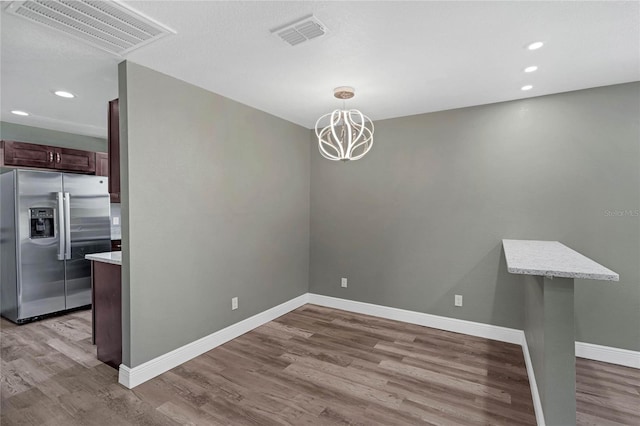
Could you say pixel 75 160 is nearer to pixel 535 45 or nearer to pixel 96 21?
pixel 96 21

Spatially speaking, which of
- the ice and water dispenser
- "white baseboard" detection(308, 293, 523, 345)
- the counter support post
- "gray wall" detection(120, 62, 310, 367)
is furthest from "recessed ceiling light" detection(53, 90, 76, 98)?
the counter support post

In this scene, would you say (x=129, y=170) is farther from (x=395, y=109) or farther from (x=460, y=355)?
(x=460, y=355)

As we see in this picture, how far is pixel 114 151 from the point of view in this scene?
106 inches

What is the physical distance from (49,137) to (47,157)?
1.51 ft

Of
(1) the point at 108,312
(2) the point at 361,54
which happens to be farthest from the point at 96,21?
(1) the point at 108,312

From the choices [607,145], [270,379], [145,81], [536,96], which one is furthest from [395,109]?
[270,379]

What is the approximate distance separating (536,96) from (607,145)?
2.54ft

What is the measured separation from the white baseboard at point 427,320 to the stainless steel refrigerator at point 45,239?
10.7 ft

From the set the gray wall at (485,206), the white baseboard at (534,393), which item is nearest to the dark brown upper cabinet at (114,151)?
the gray wall at (485,206)

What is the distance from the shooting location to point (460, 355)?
3043mm

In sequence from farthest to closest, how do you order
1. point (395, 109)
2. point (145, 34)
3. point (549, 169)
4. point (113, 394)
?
1. point (395, 109)
2. point (549, 169)
3. point (113, 394)
4. point (145, 34)

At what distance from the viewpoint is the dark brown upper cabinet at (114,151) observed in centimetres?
267

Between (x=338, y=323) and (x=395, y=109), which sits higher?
(x=395, y=109)

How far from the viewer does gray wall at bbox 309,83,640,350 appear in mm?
2891
